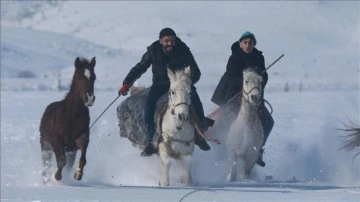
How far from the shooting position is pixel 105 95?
3534 cm

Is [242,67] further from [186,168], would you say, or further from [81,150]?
[81,150]

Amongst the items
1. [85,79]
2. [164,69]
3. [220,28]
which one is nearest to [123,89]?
[164,69]

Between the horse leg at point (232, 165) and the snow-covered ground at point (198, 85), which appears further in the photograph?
the horse leg at point (232, 165)

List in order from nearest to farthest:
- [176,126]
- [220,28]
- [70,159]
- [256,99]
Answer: [176,126] → [256,99] → [70,159] → [220,28]

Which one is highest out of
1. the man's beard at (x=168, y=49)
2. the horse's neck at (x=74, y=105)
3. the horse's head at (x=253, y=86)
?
the man's beard at (x=168, y=49)

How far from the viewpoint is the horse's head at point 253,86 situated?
14.1 metres

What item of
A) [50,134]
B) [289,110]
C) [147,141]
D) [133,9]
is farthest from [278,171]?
[133,9]

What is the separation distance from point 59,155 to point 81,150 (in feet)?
0.82

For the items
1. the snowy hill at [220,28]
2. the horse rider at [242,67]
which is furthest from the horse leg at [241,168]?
the snowy hill at [220,28]

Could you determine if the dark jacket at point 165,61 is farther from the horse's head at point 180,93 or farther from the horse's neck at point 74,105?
the horse's neck at point 74,105

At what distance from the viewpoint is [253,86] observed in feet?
46.3

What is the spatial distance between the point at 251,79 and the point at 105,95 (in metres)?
21.4

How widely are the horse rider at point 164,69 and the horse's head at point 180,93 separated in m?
0.58

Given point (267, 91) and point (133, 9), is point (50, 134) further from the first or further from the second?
point (133, 9)
